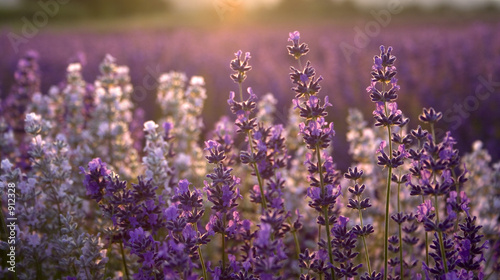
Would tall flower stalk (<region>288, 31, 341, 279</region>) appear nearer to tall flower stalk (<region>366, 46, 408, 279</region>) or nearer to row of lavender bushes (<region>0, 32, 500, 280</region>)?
row of lavender bushes (<region>0, 32, 500, 280</region>)

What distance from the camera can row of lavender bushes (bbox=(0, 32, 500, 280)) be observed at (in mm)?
1641

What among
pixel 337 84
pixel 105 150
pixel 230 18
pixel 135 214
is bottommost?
pixel 135 214

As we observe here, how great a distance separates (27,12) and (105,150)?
39795 mm

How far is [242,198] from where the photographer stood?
1.64 meters

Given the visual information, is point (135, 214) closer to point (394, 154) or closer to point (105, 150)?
point (394, 154)

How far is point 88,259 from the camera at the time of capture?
1927mm

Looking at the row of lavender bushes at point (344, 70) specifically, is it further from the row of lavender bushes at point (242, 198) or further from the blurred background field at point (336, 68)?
the row of lavender bushes at point (242, 198)

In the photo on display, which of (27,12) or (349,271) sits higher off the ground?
(27,12)

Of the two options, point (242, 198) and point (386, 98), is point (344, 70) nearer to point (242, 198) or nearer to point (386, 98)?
point (386, 98)

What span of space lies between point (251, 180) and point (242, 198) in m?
2.27

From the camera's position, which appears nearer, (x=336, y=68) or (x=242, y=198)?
(x=242, y=198)

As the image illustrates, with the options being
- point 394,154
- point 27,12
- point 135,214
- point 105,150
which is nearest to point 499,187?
point 394,154

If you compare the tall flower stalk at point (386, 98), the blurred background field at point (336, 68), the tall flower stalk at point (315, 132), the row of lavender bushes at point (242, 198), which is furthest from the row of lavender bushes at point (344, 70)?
the tall flower stalk at point (386, 98)

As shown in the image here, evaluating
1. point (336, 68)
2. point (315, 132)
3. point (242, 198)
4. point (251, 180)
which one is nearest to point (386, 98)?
point (315, 132)
